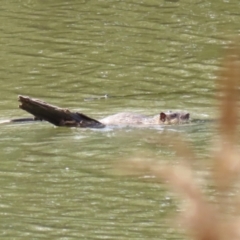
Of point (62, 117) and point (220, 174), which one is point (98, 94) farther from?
point (220, 174)

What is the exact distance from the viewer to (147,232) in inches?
240

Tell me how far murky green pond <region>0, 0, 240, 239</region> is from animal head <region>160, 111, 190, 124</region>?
16 centimetres

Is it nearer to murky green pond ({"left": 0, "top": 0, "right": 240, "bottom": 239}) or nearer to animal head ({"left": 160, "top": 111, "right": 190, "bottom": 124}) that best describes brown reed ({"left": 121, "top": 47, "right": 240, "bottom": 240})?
murky green pond ({"left": 0, "top": 0, "right": 240, "bottom": 239})

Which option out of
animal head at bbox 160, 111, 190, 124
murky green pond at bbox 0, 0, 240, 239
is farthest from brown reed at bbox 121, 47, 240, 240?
animal head at bbox 160, 111, 190, 124

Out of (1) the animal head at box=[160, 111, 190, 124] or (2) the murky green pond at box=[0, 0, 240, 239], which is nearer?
(2) the murky green pond at box=[0, 0, 240, 239]

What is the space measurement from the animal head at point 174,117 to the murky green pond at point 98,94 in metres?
0.16

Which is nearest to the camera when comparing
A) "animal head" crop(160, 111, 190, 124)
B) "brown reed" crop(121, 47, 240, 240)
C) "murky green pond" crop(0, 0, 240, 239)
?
"brown reed" crop(121, 47, 240, 240)

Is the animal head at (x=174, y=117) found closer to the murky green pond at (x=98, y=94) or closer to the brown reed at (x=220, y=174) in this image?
the murky green pond at (x=98, y=94)

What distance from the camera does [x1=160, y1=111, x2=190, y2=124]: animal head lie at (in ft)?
33.8

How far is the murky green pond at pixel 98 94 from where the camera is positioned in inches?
262

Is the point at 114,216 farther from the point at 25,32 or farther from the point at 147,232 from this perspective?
the point at 25,32

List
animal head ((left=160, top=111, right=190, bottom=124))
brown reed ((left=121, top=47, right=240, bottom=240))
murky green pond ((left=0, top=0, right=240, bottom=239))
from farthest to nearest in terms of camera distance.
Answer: animal head ((left=160, top=111, right=190, bottom=124)), murky green pond ((left=0, top=0, right=240, bottom=239)), brown reed ((left=121, top=47, right=240, bottom=240))

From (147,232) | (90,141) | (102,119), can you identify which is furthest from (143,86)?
(147,232)

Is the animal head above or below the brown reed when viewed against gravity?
below
